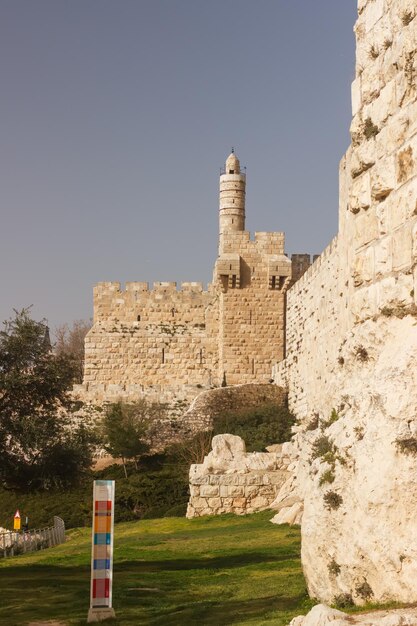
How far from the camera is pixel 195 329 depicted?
1137 inches

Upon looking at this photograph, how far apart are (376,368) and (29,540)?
10.3m

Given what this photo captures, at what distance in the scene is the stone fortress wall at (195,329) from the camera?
26.8m

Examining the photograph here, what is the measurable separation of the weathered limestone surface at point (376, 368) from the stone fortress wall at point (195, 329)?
70.6 ft

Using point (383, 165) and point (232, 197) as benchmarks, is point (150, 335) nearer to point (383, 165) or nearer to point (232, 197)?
point (232, 197)

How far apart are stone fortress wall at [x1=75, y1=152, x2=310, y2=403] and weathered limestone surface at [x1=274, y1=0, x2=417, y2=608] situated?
21521 millimetres

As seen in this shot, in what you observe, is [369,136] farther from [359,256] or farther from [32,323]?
[32,323]

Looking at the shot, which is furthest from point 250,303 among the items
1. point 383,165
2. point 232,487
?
point 383,165

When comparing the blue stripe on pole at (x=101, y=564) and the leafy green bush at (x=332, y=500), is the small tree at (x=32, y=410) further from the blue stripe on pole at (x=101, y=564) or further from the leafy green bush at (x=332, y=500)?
the leafy green bush at (x=332, y=500)

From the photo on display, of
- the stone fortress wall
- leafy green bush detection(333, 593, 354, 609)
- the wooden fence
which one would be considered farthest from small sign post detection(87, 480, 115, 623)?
the stone fortress wall

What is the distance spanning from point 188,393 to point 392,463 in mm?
22367

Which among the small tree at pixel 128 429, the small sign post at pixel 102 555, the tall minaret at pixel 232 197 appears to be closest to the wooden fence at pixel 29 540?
the small sign post at pixel 102 555

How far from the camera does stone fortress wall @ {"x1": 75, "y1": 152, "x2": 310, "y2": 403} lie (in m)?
26.8

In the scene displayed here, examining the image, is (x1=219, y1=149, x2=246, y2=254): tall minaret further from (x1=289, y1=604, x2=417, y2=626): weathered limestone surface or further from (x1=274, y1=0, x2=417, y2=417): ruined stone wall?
(x1=289, y1=604, x2=417, y2=626): weathered limestone surface

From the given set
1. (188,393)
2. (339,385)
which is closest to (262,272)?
(188,393)
